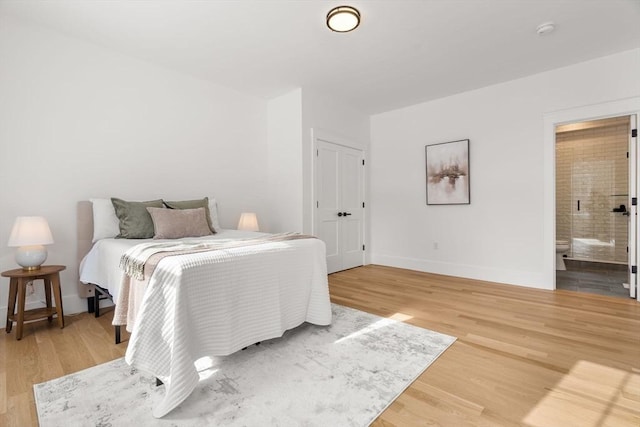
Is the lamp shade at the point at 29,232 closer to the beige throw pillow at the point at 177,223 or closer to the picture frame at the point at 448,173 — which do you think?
the beige throw pillow at the point at 177,223

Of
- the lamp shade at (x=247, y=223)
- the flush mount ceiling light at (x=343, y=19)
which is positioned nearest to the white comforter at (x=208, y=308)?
the lamp shade at (x=247, y=223)

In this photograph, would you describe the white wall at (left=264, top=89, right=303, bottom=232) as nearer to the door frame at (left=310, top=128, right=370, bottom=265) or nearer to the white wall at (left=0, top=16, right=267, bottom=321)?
the door frame at (left=310, top=128, right=370, bottom=265)

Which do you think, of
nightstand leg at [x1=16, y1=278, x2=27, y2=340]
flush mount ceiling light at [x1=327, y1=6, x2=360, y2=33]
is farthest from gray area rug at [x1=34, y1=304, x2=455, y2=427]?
flush mount ceiling light at [x1=327, y1=6, x2=360, y2=33]

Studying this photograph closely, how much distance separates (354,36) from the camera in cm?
285

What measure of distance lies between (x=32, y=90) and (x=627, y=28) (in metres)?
5.56

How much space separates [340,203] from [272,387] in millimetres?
3354

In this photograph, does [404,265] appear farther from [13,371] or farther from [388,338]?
[13,371]

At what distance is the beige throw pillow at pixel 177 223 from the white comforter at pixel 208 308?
66 centimetres

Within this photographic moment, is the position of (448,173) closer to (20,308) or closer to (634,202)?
(634,202)

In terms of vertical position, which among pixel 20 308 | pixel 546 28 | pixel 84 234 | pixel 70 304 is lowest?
pixel 70 304

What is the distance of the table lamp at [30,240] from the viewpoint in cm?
232

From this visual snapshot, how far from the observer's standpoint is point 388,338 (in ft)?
7.54

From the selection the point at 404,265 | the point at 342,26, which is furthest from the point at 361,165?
the point at 342,26

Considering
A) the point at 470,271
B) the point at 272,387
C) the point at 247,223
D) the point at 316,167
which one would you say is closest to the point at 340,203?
the point at 316,167
